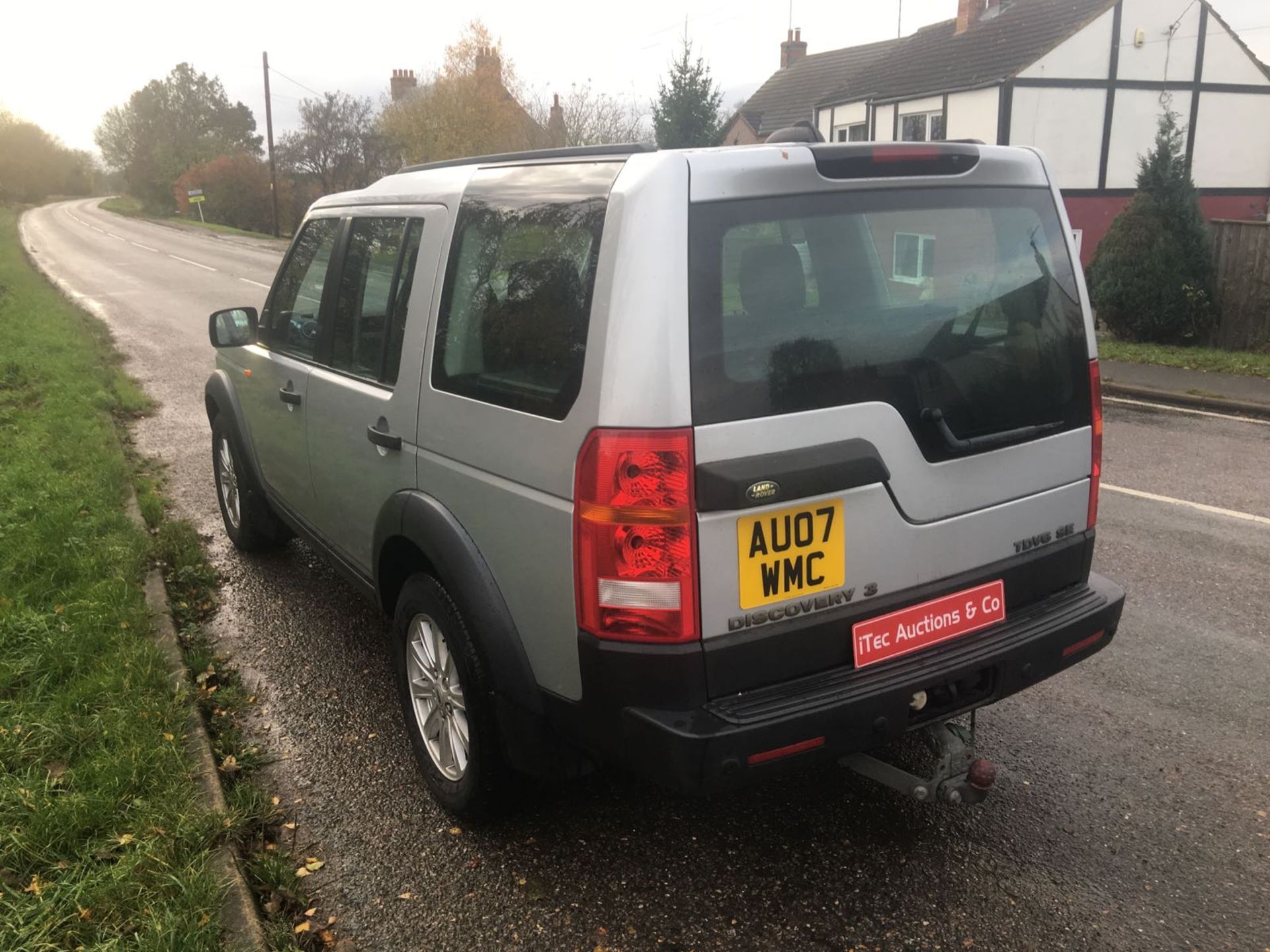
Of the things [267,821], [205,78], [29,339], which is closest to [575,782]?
[267,821]

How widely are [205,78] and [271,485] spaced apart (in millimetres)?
109744

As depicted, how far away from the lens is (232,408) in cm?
532

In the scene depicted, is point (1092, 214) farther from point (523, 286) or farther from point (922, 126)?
point (523, 286)

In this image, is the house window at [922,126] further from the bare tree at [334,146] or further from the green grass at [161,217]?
the bare tree at [334,146]

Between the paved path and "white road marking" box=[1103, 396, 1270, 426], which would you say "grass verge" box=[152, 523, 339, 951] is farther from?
the paved path

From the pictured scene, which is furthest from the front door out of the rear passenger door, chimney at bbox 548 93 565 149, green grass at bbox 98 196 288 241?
green grass at bbox 98 196 288 241

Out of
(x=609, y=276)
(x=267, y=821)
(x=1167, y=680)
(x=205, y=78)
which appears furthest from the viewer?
(x=205, y=78)

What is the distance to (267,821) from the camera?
3.24 metres

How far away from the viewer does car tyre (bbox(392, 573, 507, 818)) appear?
9.60 feet

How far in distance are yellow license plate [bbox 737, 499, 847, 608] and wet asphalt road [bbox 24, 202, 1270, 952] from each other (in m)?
0.94

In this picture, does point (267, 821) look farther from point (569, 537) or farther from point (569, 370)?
point (569, 370)

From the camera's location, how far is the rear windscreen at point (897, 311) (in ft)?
8.00

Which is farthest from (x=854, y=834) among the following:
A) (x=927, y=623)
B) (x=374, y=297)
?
(x=374, y=297)

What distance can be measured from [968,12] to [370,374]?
26882 millimetres
